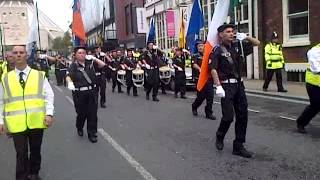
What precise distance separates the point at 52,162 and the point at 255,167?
2.95m

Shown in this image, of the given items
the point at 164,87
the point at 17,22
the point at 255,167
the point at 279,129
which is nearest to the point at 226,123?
the point at 255,167

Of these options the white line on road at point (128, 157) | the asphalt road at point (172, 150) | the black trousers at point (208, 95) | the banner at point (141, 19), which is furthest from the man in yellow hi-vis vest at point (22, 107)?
the banner at point (141, 19)

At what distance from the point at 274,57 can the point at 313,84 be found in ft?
26.0

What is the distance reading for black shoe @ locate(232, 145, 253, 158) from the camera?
7566 millimetres

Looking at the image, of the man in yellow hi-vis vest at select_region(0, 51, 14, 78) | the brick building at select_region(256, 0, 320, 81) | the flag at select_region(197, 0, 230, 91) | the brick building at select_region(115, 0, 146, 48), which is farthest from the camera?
the brick building at select_region(115, 0, 146, 48)

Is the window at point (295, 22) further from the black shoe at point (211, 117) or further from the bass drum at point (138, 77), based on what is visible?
the black shoe at point (211, 117)

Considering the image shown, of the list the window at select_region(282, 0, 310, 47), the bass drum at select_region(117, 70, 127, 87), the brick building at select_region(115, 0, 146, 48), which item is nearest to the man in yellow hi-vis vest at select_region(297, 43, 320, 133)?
the window at select_region(282, 0, 310, 47)

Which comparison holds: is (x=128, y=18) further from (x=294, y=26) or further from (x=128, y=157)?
(x=128, y=157)

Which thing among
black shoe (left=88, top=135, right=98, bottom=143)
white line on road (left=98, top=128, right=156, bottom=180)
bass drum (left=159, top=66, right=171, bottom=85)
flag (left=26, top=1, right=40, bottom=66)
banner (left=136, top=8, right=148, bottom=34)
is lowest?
white line on road (left=98, top=128, right=156, bottom=180)

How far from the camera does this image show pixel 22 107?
20.2 feet

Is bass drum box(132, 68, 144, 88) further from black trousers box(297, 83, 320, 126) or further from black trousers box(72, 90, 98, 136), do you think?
black trousers box(297, 83, 320, 126)

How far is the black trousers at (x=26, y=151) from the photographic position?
6.15m

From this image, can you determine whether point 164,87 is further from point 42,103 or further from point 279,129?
point 42,103

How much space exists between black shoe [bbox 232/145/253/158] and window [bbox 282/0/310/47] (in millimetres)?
12952
